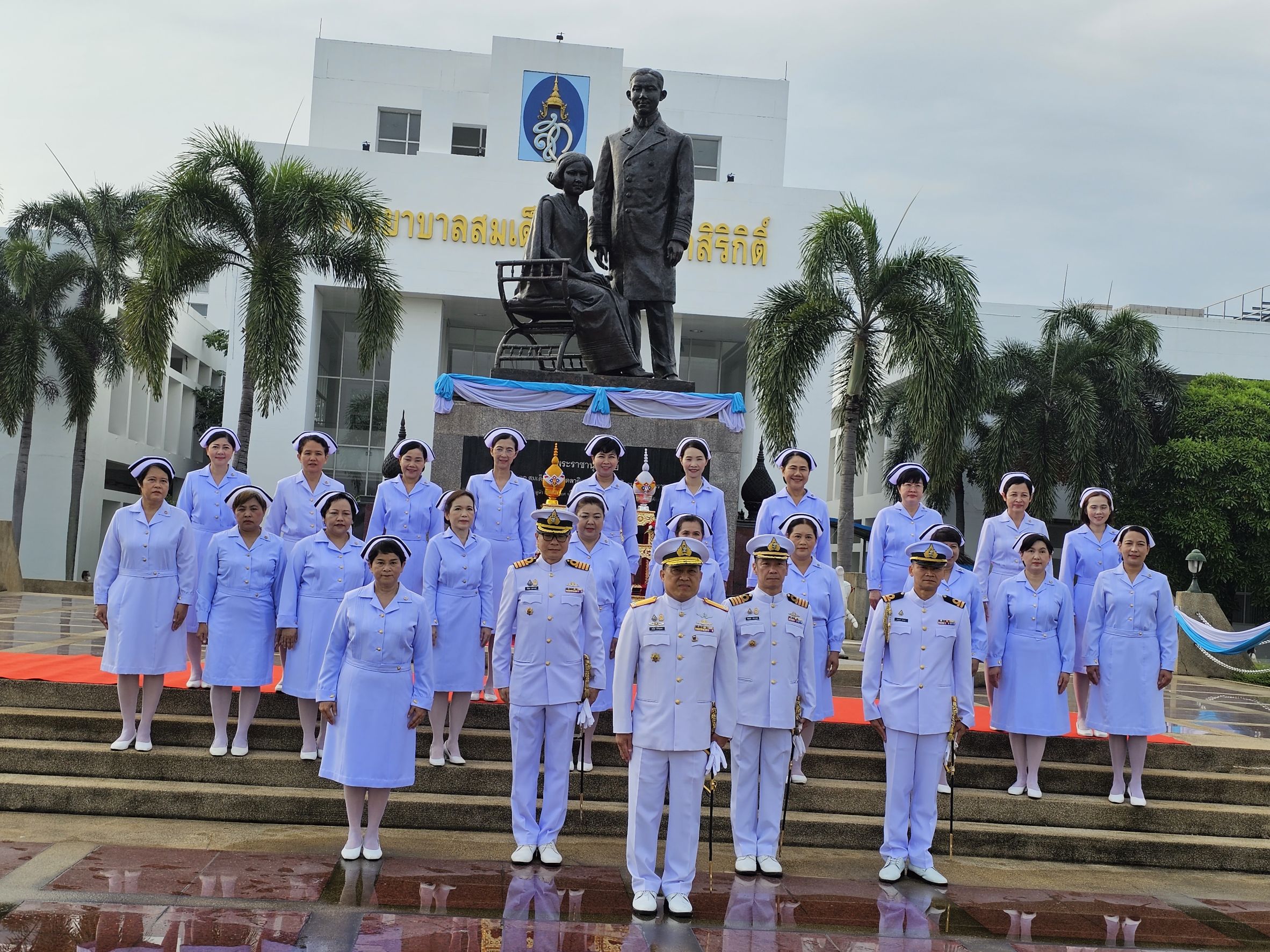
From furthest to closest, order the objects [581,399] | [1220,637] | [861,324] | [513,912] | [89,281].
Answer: [89,281] < [861,324] < [1220,637] < [581,399] < [513,912]

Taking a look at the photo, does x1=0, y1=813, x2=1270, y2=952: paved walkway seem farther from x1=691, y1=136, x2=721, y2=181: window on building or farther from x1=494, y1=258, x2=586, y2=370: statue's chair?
x1=691, y1=136, x2=721, y2=181: window on building

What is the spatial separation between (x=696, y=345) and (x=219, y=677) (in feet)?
83.0

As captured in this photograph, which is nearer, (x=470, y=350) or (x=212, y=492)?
(x=212, y=492)

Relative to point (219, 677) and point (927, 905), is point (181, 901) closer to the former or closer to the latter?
point (219, 677)

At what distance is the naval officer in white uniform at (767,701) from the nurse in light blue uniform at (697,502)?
176 cm

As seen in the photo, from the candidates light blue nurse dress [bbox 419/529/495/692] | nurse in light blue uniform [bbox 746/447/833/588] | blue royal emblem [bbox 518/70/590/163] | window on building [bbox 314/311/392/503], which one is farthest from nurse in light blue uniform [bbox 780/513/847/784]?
blue royal emblem [bbox 518/70/590/163]

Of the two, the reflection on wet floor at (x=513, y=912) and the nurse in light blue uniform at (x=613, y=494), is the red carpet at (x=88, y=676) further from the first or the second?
the reflection on wet floor at (x=513, y=912)

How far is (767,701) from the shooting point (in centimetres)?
532

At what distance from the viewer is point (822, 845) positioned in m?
6.00

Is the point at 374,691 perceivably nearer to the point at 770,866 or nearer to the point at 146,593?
the point at 146,593

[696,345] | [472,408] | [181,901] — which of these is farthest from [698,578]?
[696,345]

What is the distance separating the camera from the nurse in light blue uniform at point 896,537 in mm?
7180

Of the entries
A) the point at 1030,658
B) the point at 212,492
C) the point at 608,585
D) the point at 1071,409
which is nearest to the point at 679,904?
the point at 608,585

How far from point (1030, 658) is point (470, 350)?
85.0 ft
